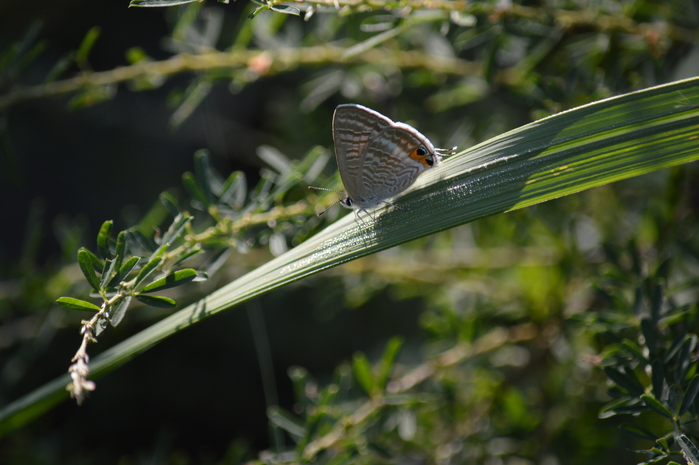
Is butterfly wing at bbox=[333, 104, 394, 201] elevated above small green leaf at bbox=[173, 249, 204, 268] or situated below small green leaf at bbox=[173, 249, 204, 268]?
above

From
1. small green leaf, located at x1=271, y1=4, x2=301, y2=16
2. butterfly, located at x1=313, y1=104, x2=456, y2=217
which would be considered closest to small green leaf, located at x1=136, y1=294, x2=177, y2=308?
butterfly, located at x1=313, y1=104, x2=456, y2=217

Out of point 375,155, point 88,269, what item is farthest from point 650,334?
point 88,269

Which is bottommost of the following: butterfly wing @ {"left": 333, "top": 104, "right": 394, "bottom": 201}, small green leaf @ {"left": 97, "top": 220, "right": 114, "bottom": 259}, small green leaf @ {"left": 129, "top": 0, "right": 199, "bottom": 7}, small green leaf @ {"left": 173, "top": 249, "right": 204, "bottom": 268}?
small green leaf @ {"left": 173, "top": 249, "right": 204, "bottom": 268}

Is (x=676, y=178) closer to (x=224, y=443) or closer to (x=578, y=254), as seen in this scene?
(x=578, y=254)

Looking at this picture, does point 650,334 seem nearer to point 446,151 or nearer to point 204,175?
point 446,151

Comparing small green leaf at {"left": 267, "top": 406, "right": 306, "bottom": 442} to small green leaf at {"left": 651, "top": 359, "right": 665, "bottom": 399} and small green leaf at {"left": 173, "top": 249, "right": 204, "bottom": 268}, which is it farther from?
small green leaf at {"left": 651, "top": 359, "right": 665, "bottom": 399}

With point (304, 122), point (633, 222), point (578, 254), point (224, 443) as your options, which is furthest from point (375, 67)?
point (224, 443)

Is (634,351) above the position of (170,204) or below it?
below
